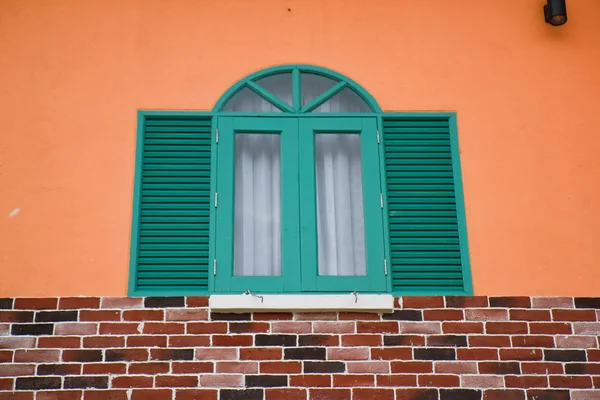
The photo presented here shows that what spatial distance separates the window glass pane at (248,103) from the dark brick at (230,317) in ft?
4.69

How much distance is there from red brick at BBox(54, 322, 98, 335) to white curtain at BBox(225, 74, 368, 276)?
96 centimetres

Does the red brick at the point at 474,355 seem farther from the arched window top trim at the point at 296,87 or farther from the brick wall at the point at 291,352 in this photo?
the arched window top trim at the point at 296,87

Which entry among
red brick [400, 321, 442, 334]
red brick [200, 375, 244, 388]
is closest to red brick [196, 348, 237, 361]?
red brick [200, 375, 244, 388]

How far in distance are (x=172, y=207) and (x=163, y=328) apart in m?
0.80

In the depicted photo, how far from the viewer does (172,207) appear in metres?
4.94

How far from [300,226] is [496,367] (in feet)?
4.97

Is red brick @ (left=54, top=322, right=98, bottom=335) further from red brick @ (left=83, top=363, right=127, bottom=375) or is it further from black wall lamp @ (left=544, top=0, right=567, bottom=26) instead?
black wall lamp @ (left=544, top=0, right=567, bottom=26)

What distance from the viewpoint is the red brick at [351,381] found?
4.59 meters

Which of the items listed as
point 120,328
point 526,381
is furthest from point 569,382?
point 120,328

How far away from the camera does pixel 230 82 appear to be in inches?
206

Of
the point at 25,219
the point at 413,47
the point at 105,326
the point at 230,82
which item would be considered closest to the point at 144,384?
the point at 105,326

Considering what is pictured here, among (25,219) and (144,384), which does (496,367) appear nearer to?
(144,384)

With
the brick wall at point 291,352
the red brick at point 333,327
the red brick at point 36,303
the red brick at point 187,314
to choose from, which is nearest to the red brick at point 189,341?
the brick wall at point 291,352

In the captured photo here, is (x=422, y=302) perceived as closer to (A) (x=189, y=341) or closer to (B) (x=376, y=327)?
(B) (x=376, y=327)
